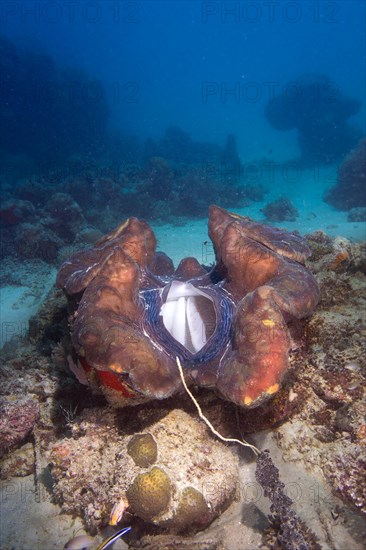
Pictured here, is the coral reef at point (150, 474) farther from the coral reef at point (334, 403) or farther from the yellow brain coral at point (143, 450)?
the coral reef at point (334, 403)

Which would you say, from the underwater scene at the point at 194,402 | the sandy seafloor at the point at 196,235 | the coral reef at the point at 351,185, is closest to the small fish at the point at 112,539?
the underwater scene at the point at 194,402

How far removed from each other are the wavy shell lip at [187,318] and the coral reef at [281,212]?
Result: 13.4m

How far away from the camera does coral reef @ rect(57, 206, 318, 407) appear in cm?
230

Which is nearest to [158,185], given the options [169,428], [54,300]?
[54,300]

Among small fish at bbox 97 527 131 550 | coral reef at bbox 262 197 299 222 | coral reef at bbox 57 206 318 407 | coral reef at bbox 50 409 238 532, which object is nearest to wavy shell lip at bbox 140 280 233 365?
coral reef at bbox 57 206 318 407

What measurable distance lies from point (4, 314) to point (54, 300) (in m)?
3.11

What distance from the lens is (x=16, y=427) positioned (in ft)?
11.1

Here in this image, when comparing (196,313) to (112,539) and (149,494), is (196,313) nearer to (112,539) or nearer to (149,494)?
(149,494)

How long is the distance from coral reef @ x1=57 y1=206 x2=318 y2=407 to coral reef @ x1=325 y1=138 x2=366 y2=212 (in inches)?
639

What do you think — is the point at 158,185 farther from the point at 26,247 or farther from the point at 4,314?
the point at 4,314

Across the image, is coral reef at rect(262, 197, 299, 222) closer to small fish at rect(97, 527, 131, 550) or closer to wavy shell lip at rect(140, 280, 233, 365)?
wavy shell lip at rect(140, 280, 233, 365)

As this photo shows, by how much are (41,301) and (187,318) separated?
5.52 m

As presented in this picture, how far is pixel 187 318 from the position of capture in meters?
3.12

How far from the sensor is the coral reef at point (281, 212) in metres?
15.8
